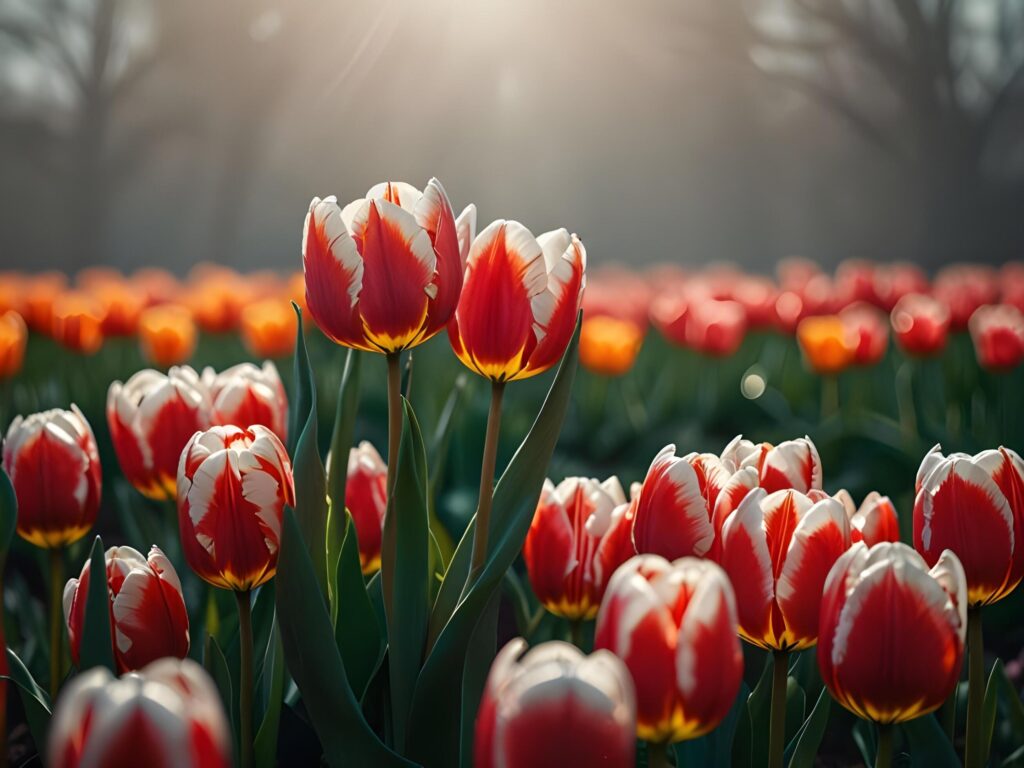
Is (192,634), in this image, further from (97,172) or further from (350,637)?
(97,172)

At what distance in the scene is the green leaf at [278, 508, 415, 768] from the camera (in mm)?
807

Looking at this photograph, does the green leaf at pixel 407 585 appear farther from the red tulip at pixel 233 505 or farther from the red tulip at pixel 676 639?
the red tulip at pixel 676 639

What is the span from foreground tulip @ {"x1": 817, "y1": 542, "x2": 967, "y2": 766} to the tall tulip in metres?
0.10

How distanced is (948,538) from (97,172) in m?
12.4

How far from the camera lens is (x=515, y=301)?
91 cm

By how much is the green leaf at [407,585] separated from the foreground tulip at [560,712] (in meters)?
0.36

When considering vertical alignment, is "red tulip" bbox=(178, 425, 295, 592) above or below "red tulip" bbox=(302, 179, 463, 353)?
below

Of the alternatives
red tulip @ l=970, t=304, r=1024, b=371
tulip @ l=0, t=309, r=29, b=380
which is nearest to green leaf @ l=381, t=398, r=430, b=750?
tulip @ l=0, t=309, r=29, b=380

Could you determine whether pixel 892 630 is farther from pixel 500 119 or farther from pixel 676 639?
pixel 500 119

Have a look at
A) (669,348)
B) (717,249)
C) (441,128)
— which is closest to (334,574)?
(669,348)

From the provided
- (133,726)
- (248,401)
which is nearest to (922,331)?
(248,401)

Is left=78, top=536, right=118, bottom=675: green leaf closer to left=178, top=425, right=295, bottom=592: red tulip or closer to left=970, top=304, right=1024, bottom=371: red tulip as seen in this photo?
left=178, top=425, right=295, bottom=592: red tulip

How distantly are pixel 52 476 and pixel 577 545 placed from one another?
1.92ft

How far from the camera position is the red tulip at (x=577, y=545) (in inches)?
40.9
